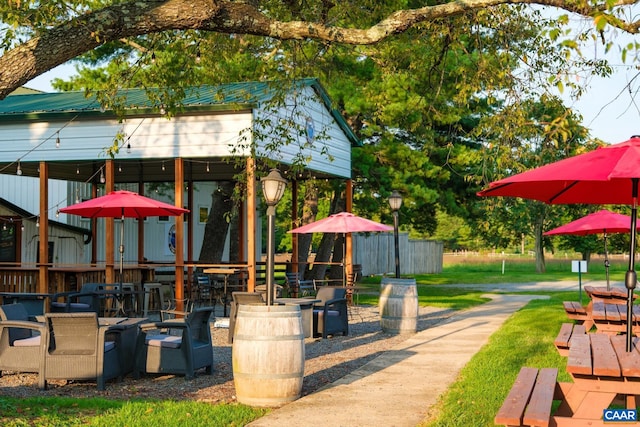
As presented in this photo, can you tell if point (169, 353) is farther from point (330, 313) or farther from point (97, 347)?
point (330, 313)

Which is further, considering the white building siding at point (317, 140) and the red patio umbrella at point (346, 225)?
the white building siding at point (317, 140)

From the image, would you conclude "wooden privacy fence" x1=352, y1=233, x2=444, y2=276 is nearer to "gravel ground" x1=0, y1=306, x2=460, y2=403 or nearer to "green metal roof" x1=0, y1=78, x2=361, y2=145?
"green metal roof" x1=0, y1=78, x2=361, y2=145

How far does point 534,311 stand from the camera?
19047 millimetres

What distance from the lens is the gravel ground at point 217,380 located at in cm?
908

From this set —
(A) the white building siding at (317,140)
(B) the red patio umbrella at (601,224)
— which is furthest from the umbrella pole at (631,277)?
(A) the white building siding at (317,140)

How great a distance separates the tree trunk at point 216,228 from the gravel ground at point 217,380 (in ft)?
34.4

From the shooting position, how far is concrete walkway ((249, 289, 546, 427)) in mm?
7691

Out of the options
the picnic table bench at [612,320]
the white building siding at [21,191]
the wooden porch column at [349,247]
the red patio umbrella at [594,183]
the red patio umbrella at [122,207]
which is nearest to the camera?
the red patio umbrella at [594,183]

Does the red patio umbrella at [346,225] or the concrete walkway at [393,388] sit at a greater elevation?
the red patio umbrella at [346,225]

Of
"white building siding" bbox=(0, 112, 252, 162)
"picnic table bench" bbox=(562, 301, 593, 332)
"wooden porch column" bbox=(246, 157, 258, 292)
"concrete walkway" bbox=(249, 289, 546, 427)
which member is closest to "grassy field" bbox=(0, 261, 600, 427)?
"concrete walkway" bbox=(249, 289, 546, 427)

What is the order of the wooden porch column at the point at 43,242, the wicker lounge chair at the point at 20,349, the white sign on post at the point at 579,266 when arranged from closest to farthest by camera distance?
1. the wicker lounge chair at the point at 20,349
2. the wooden porch column at the point at 43,242
3. the white sign on post at the point at 579,266

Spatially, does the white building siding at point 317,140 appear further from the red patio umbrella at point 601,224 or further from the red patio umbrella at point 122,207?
the red patio umbrella at point 601,224

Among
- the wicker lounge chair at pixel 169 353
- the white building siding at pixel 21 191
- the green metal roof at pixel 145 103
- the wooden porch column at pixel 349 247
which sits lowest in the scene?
the wicker lounge chair at pixel 169 353

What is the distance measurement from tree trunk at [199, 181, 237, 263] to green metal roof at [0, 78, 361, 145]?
4.86 m
